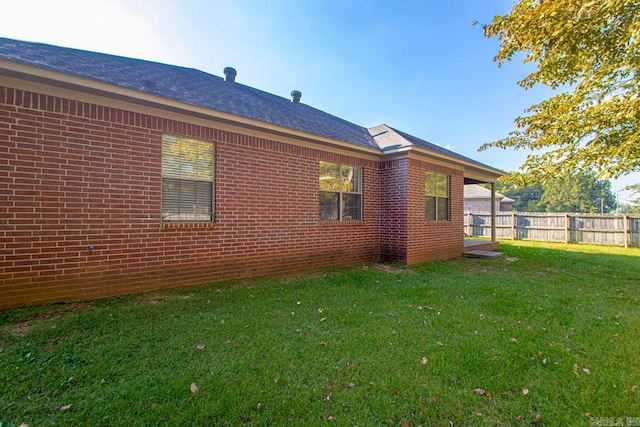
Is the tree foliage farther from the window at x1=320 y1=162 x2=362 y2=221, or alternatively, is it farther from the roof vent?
the roof vent

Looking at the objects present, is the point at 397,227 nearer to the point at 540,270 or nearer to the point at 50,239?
the point at 540,270

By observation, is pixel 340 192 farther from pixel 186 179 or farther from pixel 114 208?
pixel 114 208

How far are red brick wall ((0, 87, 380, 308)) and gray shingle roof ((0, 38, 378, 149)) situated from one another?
483 millimetres

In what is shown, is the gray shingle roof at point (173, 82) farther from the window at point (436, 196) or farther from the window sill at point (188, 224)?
the window sill at point (188, 224)

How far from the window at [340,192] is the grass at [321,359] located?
2.96 m

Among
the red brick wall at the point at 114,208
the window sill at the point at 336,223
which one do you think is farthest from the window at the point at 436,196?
the red brick wall at the point at 114,208

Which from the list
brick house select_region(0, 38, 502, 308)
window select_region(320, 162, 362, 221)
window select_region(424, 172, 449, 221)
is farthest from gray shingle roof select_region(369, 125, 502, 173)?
window select_region(320, 162, 362, 221)

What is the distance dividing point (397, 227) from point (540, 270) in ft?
12.8

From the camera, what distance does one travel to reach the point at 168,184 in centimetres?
525

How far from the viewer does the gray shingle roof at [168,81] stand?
14.4 feet

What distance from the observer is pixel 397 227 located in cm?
828

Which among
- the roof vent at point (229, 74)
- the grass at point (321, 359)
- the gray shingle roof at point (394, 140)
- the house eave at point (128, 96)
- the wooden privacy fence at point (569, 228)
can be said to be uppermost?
the roof vent at point (229, 74)

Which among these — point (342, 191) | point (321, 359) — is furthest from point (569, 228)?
point (321, 359)

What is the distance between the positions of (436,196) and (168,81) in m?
7.93
